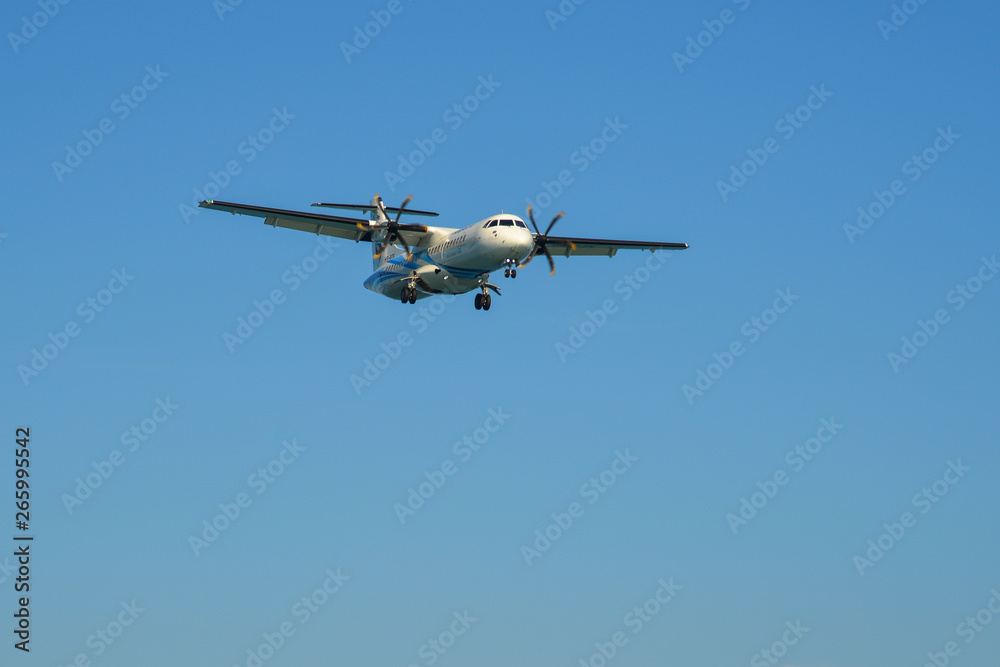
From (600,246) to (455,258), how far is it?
10.2m

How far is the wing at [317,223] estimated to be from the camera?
4819 cm

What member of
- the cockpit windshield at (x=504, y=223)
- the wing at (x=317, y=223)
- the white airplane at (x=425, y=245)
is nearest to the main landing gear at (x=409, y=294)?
the white airplane at (x=425, y=245)

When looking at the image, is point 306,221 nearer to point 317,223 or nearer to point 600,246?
point 317,223

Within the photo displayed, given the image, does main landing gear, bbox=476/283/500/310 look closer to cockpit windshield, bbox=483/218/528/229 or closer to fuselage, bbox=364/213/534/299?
fuselage, bbox=364/213/534/299

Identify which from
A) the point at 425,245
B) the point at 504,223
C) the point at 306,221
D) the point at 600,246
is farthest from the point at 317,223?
the point at 600,246

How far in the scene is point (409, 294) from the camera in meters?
49.5

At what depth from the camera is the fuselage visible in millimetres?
44281

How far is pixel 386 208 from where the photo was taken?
164ft

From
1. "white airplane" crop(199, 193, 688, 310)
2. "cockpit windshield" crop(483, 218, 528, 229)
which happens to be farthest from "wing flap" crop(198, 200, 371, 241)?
"cockpit windshield" crop(483, 218, 528, 229)

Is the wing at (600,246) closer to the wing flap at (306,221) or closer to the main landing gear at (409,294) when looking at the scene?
the main landing gear at (409,294)

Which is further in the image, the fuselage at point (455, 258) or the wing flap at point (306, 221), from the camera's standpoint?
the wing flap at point (306, 221)

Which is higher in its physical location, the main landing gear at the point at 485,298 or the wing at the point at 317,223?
the wing at the point at 317,223

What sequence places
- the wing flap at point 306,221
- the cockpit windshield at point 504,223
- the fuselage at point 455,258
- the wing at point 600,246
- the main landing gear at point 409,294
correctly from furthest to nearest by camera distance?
the wing at point 600,246, the main landing gear at point 409,294, the wing flap at point 306,221, the cockpit windshield at point 504,223, the fuselage at point 455,258

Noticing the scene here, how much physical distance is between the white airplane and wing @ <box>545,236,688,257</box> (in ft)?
0.20
